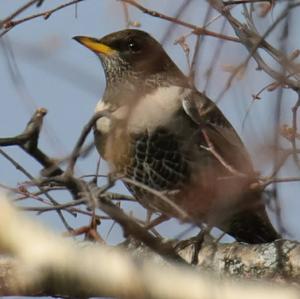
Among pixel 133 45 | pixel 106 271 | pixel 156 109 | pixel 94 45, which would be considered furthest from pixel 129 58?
pixel 106 271

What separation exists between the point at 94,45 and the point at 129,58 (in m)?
0.42

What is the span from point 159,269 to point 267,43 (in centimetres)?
148

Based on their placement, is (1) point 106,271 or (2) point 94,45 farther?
(2) point 94,45

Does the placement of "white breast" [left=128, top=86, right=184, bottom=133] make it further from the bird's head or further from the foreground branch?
the foreground branch

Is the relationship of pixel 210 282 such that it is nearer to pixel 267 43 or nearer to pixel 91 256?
pixel 91 256

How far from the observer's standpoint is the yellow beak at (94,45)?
5438mm

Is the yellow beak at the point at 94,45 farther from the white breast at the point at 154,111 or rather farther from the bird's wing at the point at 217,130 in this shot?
the bird's wing at the point at 217,130

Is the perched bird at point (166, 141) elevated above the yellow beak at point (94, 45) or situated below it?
below

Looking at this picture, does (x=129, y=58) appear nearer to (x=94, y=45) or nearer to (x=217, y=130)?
(x=94, y=45)

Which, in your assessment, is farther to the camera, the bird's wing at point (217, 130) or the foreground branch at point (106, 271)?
the bird's wing at point (217, 130)

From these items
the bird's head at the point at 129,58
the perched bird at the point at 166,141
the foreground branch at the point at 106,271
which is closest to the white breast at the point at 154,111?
the perched bird at the point at 166,141

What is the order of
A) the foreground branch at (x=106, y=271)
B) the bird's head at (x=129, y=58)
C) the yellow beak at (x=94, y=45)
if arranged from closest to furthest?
the foreground branch at (x=106, y=271)
the yellow beak at (x=94, y=45)
the bird's head at (x=129, y=58)

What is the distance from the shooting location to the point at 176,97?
5.48 metres

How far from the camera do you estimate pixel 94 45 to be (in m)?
5.62
